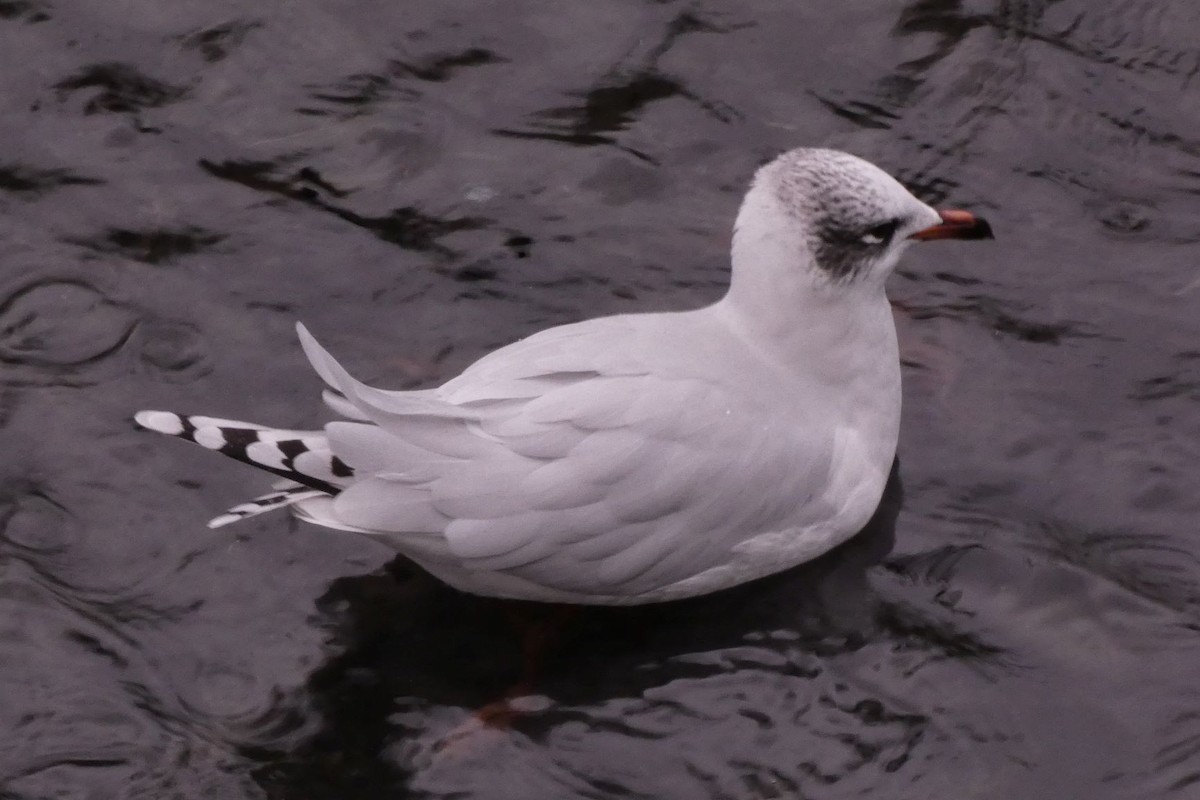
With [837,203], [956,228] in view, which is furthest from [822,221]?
[956,228]

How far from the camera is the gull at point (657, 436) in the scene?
5.32 metres

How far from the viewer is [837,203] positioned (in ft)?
18.0

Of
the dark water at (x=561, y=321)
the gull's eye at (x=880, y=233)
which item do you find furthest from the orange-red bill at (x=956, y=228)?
the dark water at (x=561, y=321)

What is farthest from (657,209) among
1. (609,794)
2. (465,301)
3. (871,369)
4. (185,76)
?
(609,794)

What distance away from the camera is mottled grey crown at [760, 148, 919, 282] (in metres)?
5.51

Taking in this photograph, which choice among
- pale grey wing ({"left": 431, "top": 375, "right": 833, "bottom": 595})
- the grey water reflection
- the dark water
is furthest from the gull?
the dark water

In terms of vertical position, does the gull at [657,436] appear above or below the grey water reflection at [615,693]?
above

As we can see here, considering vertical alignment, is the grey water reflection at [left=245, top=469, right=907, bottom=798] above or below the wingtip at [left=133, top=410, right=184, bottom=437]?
below

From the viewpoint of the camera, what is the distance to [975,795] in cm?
526

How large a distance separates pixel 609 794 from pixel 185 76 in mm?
3811

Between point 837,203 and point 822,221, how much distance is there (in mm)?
73

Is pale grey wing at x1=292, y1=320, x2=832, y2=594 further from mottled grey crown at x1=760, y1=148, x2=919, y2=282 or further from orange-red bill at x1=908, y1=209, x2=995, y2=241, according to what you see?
orange-red bill at x1=908, y1=209, x2=995, y2=241

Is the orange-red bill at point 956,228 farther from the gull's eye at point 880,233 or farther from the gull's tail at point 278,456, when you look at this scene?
the gull's tail at point 278,456

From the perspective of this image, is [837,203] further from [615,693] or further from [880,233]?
[615,693]
